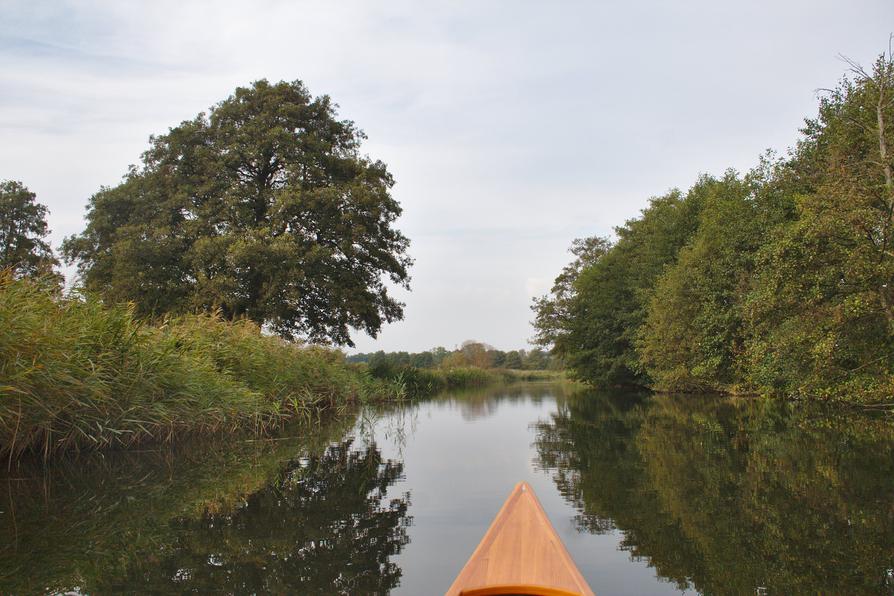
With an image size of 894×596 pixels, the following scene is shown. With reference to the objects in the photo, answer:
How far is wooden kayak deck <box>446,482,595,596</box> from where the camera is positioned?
255 centimetres

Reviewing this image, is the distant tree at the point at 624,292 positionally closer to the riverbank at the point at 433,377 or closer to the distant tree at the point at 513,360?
the riverbank at the point at 433,377

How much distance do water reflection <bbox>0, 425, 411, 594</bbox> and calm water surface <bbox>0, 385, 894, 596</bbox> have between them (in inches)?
0.7

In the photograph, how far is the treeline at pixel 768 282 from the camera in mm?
11312

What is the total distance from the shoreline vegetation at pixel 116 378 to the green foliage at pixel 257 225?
6.68m

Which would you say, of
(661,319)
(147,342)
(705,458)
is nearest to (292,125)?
(147,342)

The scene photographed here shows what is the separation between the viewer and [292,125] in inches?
788

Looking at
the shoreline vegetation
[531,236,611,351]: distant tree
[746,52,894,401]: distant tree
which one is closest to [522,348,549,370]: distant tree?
[531,236,611,351]: distant tree

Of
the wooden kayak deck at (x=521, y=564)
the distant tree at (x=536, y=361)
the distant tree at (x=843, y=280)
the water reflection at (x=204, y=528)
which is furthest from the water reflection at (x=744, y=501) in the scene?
Answer: the distant tree at (x=536, y=361)

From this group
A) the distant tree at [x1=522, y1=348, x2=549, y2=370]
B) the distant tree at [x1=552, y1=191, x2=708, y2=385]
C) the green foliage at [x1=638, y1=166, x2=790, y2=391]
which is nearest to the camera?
the green foliage at [x1=638, y1=166, x2=790, y2=391]

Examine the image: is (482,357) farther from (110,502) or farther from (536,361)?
(110,502)

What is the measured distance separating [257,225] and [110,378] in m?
12.7

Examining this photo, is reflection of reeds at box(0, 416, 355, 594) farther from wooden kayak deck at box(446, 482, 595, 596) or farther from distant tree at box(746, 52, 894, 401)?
distant tree at box(746, 52, 894, 401)

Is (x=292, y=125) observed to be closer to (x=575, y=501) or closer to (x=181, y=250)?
(x=181, y=250)

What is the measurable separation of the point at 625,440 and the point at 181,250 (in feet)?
51.4
